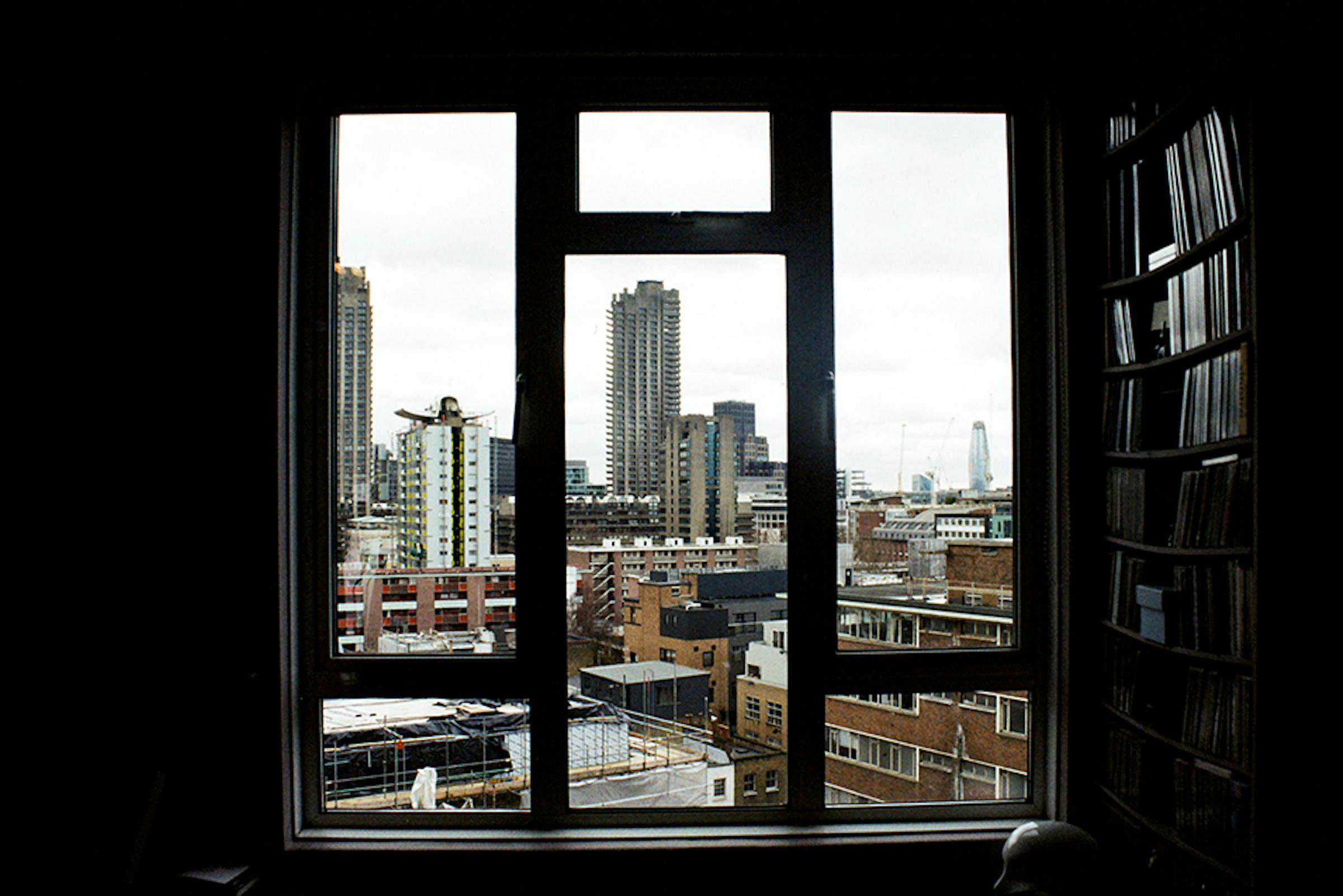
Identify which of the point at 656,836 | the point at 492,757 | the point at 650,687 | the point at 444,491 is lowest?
the point at 656,836

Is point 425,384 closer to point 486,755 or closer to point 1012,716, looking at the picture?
point 486,755

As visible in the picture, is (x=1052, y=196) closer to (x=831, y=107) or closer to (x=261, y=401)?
(x=831, y=107)

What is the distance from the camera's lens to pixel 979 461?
9.97 ft

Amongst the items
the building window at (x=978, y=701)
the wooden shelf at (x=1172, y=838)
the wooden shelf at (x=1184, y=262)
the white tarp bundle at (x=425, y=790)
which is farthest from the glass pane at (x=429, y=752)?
the wooden shelf at (x=1184, y=262)

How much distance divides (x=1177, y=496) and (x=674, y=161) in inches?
72.7

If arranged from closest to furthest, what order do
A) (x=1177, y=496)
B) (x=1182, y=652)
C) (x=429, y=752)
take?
(x=1182, y=652), (x=1177, y=496), (x=429, y=752)

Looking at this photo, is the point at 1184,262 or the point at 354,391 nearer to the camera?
the point at 1184,262

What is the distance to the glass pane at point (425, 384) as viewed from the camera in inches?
119

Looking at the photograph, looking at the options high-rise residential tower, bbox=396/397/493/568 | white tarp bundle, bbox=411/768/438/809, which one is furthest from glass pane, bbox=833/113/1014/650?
white tarp bundle, bbox=411/768/438/809

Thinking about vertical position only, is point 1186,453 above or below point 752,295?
below

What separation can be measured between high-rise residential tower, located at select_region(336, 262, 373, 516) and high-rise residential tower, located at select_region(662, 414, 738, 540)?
39.5 inches

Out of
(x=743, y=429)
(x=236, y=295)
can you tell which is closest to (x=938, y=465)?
(x=743, y=429)

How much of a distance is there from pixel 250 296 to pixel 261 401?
0.34m

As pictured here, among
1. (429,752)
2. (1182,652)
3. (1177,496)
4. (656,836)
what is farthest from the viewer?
(429,752)
